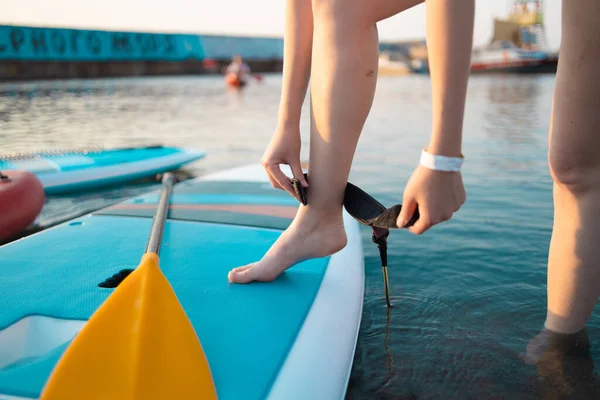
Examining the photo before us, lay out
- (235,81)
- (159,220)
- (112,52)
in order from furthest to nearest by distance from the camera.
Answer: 1. (112,52)
2. (235,81)
3. (159,220)

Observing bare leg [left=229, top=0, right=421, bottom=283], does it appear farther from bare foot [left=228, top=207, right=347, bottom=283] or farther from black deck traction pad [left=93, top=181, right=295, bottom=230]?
black deck traction pad [left=93, top=181, right=295, bottom=230]

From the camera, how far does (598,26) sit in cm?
100

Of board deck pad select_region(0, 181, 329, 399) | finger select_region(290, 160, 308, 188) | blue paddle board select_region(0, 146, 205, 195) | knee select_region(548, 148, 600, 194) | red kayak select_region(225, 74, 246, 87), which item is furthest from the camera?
red kayak select_region(225, 74, 246, 87)

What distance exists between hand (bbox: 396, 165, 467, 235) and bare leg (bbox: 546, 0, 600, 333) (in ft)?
0.97

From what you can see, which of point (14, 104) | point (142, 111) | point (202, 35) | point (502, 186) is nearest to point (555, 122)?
point (502, 186)

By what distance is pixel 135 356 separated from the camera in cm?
84

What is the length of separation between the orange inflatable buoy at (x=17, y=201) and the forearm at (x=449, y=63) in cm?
207

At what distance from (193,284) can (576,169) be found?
0.95 m

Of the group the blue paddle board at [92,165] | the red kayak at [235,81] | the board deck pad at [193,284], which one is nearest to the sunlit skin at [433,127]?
the board deck pad at [193,284]

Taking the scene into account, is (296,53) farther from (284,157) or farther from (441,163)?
A: (441,163)

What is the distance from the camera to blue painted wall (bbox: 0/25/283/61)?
69.6ft

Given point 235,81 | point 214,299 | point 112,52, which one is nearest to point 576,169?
point 214,299

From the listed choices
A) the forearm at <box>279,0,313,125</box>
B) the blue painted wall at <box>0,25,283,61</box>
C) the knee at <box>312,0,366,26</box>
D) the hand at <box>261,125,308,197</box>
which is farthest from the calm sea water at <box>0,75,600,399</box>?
the blue painted wall at <box>0,25,283,61</box>

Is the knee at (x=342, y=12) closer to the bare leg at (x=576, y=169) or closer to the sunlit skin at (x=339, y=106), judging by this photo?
the sunlit skin at (x=339, y=106)
